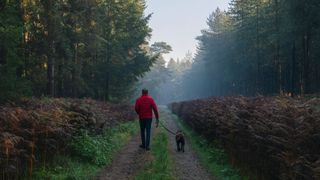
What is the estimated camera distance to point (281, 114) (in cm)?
1053

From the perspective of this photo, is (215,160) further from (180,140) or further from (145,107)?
(145,107)

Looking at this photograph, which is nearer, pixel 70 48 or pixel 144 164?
pixel 144 164

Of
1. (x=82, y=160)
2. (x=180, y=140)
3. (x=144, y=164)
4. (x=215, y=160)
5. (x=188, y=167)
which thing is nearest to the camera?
(x=144, y=164)

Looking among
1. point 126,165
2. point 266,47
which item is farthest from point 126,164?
point 266,47

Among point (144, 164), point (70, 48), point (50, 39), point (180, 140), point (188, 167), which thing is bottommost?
point (188, 167)

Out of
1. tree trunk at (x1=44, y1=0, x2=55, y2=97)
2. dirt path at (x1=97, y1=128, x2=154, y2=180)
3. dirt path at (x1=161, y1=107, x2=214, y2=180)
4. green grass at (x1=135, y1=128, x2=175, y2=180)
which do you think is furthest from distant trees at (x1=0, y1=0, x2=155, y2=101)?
green grass at (x1=135, y1=128, x2=175, y2=180)

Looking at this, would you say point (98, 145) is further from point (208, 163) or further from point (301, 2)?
point (301, 2)

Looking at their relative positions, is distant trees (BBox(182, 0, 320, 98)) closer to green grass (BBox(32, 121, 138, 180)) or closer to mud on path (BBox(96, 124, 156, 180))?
mud on path (BBox(96, 124, 156, 180))

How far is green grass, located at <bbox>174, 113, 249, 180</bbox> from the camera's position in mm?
12083

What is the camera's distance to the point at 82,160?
13273mm

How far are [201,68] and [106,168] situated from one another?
11357 centimetres

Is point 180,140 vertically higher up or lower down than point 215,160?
higher up

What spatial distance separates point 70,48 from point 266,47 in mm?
29420

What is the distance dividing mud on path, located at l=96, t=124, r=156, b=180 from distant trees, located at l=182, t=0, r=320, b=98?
966 inches
